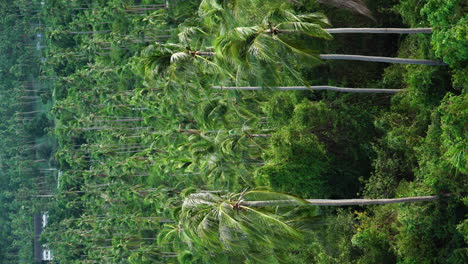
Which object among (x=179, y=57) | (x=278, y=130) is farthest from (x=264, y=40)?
(x=278, y=130)

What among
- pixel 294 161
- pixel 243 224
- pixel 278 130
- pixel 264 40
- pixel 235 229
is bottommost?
pixel 294 161

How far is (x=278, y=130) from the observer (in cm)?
3419

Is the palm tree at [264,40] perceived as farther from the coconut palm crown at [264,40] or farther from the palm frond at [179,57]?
the palm frond at [179,57]

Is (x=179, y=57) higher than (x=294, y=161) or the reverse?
higher

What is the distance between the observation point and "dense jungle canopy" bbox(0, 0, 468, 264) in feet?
73.8

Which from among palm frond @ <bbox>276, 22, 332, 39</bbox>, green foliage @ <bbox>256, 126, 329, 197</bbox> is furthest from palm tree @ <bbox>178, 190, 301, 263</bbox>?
green foliage @ <bbox>256, 126, 329, 197</bbox>

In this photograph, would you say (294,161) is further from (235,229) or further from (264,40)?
(235,229)

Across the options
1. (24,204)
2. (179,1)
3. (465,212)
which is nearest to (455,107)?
(465,212)

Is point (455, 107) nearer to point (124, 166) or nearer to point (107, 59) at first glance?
point (124, 166)

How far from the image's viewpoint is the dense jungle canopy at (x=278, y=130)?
22.5 metres

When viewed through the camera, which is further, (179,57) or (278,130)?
(278,130)

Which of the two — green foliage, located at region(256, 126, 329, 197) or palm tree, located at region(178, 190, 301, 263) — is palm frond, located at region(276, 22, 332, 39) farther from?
green foliage, located at region(256, 126, 329, 197)

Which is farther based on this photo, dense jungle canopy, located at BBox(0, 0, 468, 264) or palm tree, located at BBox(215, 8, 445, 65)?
dense jungle canopy, located at BBox(0, 0, 468, 264)

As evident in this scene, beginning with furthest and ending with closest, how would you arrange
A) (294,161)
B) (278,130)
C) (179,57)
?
(278,130) < (294,161) < (179,57)
